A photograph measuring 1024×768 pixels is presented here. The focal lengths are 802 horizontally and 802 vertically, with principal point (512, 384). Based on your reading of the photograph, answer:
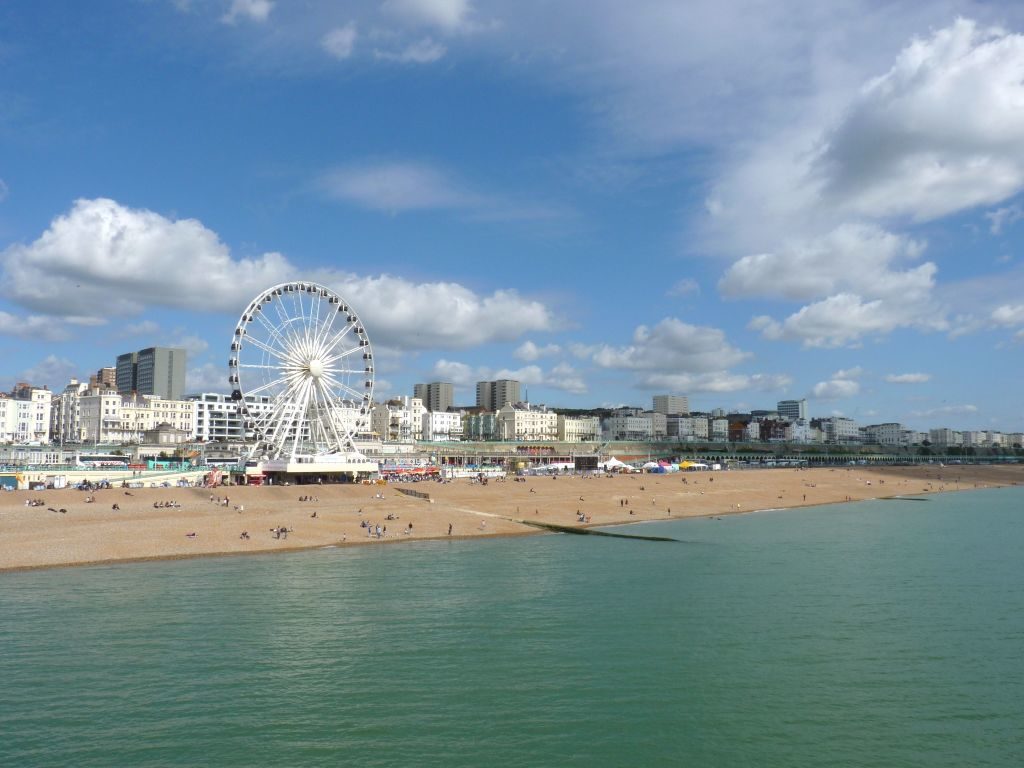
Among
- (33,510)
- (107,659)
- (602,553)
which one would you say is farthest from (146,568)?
(602,553)

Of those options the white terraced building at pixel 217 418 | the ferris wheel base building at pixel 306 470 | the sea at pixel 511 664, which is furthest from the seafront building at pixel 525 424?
the sea at pixel 511 664

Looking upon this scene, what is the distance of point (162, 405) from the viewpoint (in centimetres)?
12025

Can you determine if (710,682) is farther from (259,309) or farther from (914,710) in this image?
(259,309)

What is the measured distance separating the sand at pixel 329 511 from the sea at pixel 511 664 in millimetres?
3304

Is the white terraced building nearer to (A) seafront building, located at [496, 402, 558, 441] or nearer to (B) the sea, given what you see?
(A) seafront building, located at [496, 402, 558, 441]

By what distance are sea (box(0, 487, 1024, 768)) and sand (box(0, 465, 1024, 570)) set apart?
130 inches

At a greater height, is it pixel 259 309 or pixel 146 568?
pixel 259 309

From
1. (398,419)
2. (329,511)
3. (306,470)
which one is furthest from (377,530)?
(398,419)

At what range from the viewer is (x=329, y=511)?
44.8 m

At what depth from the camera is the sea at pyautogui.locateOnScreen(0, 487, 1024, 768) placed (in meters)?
13.8

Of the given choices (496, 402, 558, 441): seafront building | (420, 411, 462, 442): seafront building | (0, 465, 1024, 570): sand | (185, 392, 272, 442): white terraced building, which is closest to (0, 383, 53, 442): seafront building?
(185, 392, 272, 442): white terraced building

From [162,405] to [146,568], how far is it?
99.0 meters

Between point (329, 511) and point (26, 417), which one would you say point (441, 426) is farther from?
point (329, 511)

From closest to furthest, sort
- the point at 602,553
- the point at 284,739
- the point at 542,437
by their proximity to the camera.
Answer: the point at 284,739, the point at 602,553, the point at 542,437
